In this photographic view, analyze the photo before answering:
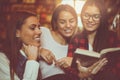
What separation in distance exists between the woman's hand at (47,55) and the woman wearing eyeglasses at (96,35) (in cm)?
13

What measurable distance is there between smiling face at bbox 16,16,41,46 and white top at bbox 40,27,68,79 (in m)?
0.04

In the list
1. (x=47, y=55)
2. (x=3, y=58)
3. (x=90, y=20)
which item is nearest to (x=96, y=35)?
(x=90, y=20)

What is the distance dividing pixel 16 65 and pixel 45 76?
0.20m

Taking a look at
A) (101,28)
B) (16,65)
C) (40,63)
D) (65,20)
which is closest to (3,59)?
(16,65)

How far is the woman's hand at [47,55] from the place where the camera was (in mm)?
2486

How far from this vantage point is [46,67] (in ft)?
8.14

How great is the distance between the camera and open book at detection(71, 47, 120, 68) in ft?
8.15

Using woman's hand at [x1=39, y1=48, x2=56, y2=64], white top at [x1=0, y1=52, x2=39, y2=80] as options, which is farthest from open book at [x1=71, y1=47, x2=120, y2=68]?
white top at [x1=0, y1=52, x2=39, y2=80]

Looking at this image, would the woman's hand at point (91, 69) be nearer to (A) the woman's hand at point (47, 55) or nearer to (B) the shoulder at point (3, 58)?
(A) the woman's hand at point (47, 55)

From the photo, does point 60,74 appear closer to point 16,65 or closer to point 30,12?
point 16,65

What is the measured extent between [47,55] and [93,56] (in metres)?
0.30

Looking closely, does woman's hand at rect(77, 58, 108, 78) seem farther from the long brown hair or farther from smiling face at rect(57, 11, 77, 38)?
the long brown hair

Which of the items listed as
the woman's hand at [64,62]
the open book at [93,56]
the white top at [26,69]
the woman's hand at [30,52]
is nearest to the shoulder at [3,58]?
the white top at [26,69]

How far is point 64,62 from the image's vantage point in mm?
2490
